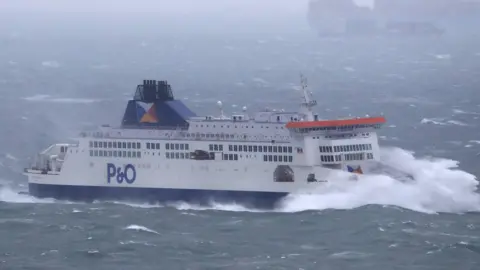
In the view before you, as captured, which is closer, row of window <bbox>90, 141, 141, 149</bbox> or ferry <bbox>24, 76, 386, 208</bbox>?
ferry <bbox>24, 76, 386, 208</bbox>

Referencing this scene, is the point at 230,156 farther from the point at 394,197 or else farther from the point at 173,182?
the point at 394,197

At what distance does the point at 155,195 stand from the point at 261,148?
6.73 metres

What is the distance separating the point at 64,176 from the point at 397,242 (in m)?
21.7

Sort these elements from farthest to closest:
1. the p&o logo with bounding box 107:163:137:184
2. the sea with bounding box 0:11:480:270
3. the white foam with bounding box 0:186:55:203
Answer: the white foam with bounding box 0:186:55:203, the p&o logo with bounding box 107:163:137:184, the sea with bounding box 0:11:480:270

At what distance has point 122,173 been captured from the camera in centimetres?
6366

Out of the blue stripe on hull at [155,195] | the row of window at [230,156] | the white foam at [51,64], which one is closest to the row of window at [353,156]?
the blue stripe on hull at [155,195]

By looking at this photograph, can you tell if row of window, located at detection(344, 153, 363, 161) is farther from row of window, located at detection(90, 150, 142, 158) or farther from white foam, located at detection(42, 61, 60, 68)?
white foam, located at detection(42, 61, 60, 68)

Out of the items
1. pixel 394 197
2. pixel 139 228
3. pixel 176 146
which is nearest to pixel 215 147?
pixel 176 146

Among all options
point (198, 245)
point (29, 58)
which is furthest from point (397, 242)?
point (29, 58)

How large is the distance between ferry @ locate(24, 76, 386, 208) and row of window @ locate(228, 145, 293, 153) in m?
0.06

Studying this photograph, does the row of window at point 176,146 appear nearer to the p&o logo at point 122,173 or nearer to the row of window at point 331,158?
the p&o logo at point 122,173

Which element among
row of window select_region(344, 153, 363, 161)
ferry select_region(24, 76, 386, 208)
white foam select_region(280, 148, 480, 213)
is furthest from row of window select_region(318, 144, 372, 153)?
white foam select_region(280, 148, 480, 213)

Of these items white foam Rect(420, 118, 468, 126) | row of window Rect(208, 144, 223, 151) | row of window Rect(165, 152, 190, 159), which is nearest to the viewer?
row of window Rect(208, 144, 223, 151)

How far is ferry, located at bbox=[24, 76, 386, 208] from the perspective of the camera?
6144 cm
